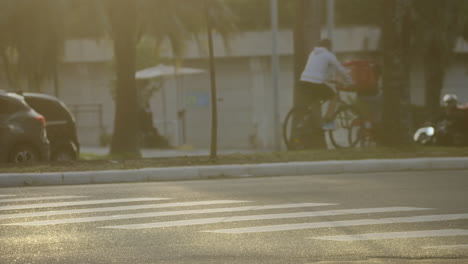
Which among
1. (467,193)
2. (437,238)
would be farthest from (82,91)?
(437,238)

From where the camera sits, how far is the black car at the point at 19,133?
16203mm

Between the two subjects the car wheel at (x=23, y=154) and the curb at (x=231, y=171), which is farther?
the car wheel at (x=23, y=154)

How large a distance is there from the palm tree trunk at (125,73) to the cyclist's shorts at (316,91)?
7.67 metres

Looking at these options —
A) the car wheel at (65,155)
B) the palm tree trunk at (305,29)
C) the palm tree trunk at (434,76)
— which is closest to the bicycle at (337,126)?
the palm tree trunk at (305,29)

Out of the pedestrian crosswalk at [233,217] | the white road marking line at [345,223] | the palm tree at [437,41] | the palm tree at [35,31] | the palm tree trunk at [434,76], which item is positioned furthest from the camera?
the palm tree trunk at [434,76]

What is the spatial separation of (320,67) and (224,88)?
2104 cm

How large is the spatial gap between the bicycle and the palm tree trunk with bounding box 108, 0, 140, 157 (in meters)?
6.85

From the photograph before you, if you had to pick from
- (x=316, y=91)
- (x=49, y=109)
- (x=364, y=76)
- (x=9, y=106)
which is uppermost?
(x=364, y=76)

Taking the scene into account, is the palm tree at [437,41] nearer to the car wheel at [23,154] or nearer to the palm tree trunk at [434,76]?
the palm tree trunk at [434,76]

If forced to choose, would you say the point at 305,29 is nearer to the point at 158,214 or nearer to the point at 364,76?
the point at 364,76

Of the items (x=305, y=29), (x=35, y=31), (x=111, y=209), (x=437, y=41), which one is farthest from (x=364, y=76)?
(x=437, y=41)

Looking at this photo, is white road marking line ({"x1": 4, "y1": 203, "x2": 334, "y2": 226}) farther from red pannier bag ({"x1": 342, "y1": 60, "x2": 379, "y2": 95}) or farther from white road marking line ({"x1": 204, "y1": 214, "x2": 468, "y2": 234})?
red pannier bag ({"x1": 342, "y1": 60, "x2": 379, "y2": 95})

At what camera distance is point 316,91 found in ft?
53.4

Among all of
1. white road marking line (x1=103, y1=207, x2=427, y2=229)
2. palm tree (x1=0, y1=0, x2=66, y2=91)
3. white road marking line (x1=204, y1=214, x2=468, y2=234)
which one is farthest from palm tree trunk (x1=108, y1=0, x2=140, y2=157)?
white road marking line (x1=204, y1=214, x2=468, y2=234)
